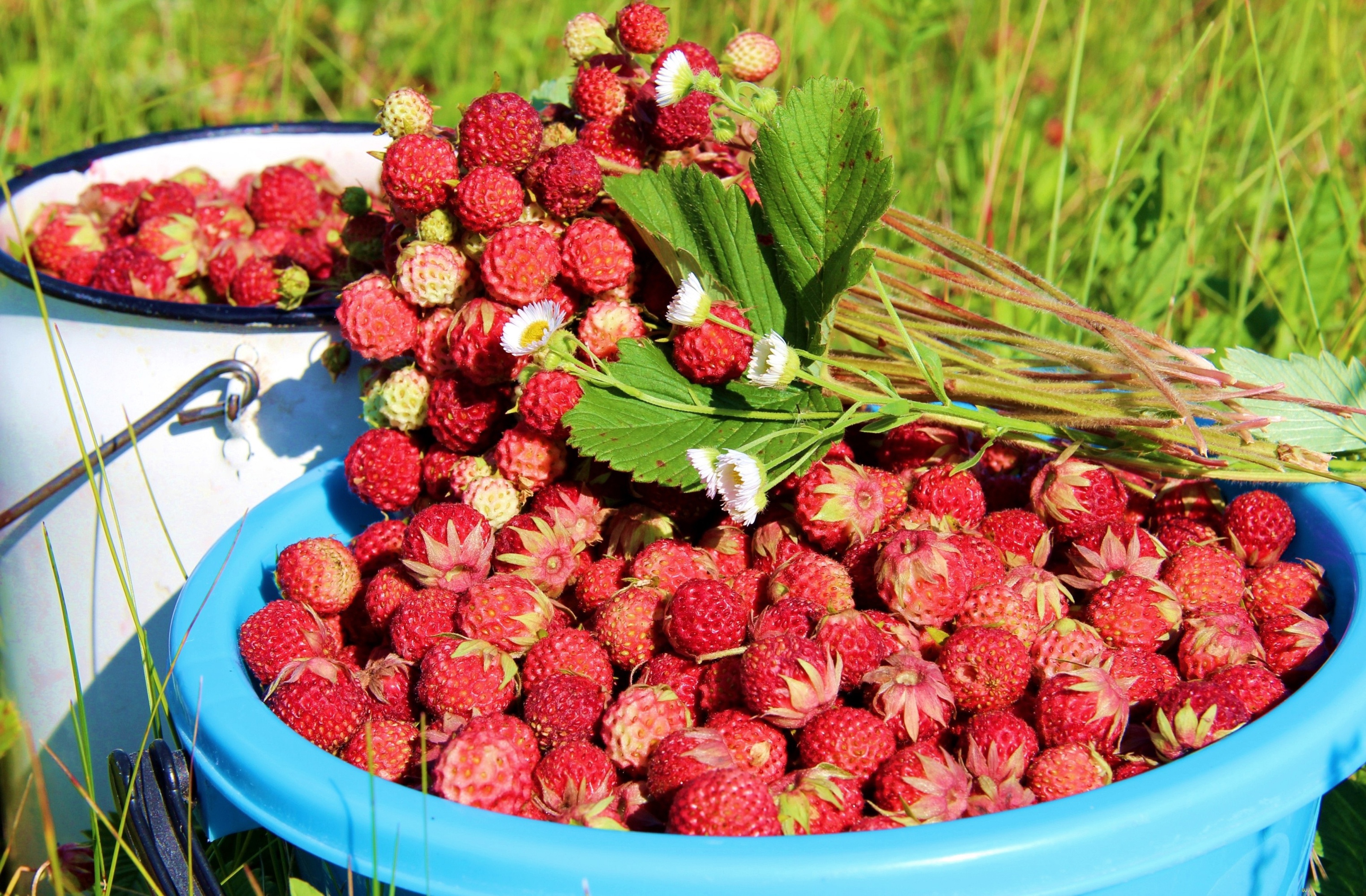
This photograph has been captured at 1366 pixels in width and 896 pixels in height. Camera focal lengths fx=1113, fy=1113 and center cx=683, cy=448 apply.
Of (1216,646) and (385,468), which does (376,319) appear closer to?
(385,468)

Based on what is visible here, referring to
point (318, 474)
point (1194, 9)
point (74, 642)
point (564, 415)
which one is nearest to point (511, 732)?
point (564, 415)

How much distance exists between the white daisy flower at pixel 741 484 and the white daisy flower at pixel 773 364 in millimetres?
56

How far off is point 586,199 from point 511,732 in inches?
17.6

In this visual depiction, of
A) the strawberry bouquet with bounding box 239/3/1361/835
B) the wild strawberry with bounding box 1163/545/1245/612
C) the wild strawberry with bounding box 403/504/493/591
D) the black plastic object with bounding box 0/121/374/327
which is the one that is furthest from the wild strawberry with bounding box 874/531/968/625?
the black plastic object with bounding box 0/121/374/327

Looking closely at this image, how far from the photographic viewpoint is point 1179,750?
28.7 inches

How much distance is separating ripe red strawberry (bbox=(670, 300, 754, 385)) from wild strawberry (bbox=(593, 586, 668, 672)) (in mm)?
179

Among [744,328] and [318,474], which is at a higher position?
[744,328]

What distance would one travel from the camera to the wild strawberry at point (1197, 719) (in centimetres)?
73

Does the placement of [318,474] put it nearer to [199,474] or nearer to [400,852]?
[199,474]

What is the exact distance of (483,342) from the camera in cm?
90

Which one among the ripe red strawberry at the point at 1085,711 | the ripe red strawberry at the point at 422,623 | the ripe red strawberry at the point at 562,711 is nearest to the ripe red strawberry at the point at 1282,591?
the ripe red strawberry at the point at 1085,711

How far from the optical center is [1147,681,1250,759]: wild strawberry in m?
0.73

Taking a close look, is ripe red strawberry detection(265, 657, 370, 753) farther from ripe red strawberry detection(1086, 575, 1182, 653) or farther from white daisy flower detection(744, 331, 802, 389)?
ripe red strawberry detection(1086, 575, 1182, 653)

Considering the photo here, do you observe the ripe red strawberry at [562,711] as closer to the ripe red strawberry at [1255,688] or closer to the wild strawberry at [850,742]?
the wild strawberry at [850,742]
